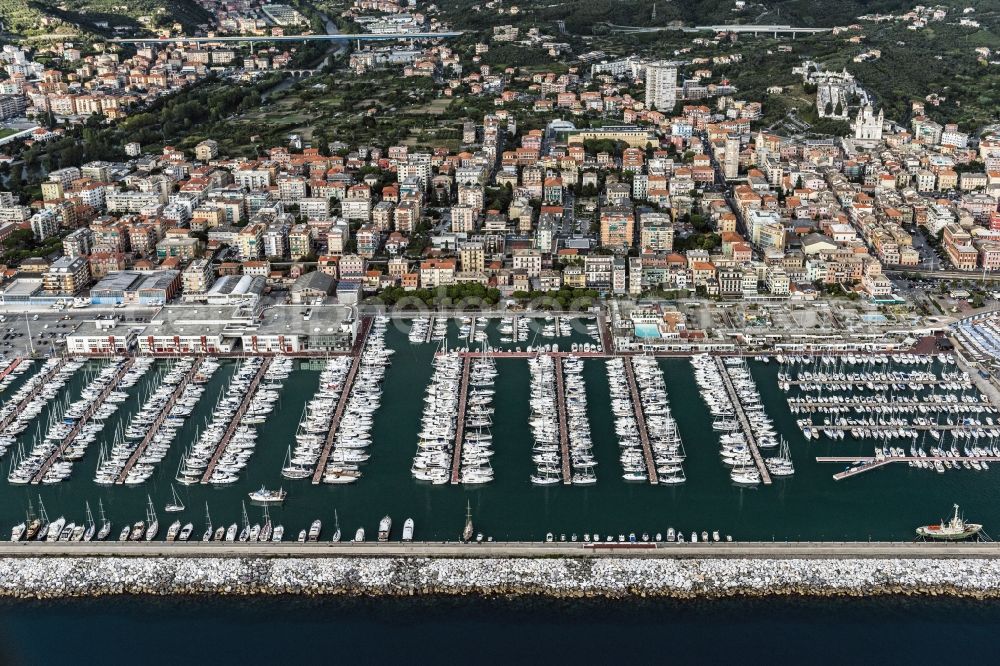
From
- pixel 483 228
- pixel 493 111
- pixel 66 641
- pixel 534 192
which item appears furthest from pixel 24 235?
pixel 493 111

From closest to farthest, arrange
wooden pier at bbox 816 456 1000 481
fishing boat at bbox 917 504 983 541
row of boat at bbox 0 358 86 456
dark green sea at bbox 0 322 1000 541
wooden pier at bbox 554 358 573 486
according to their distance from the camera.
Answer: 1. fishing boat at bbox 917 504 983 541
2. dark green sea at bbox 0 322 1000 541
3. wooden pier at bbox 554 358 573 486
4. wooden pier at bbox 816 456 1000 481
5. row of boat at bbox 0 358 86 456

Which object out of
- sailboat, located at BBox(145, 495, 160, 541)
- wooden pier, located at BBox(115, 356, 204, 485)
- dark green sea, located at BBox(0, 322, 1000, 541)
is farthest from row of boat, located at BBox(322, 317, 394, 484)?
wooden pier, located at BBox(115, 356, 204, 485)

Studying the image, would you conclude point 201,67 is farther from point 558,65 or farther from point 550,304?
point 550,304

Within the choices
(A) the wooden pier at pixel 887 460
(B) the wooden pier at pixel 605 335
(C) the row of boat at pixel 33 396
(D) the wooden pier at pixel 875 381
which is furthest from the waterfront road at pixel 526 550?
(B) the wooden pier at pixel 605 335

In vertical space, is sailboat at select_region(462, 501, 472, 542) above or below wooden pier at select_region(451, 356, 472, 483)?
below

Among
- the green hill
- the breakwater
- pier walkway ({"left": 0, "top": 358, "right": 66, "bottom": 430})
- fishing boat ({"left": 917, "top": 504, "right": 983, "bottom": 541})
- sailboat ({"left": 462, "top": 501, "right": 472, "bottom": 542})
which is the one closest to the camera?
the breakwater

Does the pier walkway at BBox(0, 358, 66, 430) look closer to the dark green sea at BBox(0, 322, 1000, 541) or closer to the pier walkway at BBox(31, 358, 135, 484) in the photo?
the dark green sea at BBox(0, 322, 1000, 541)
